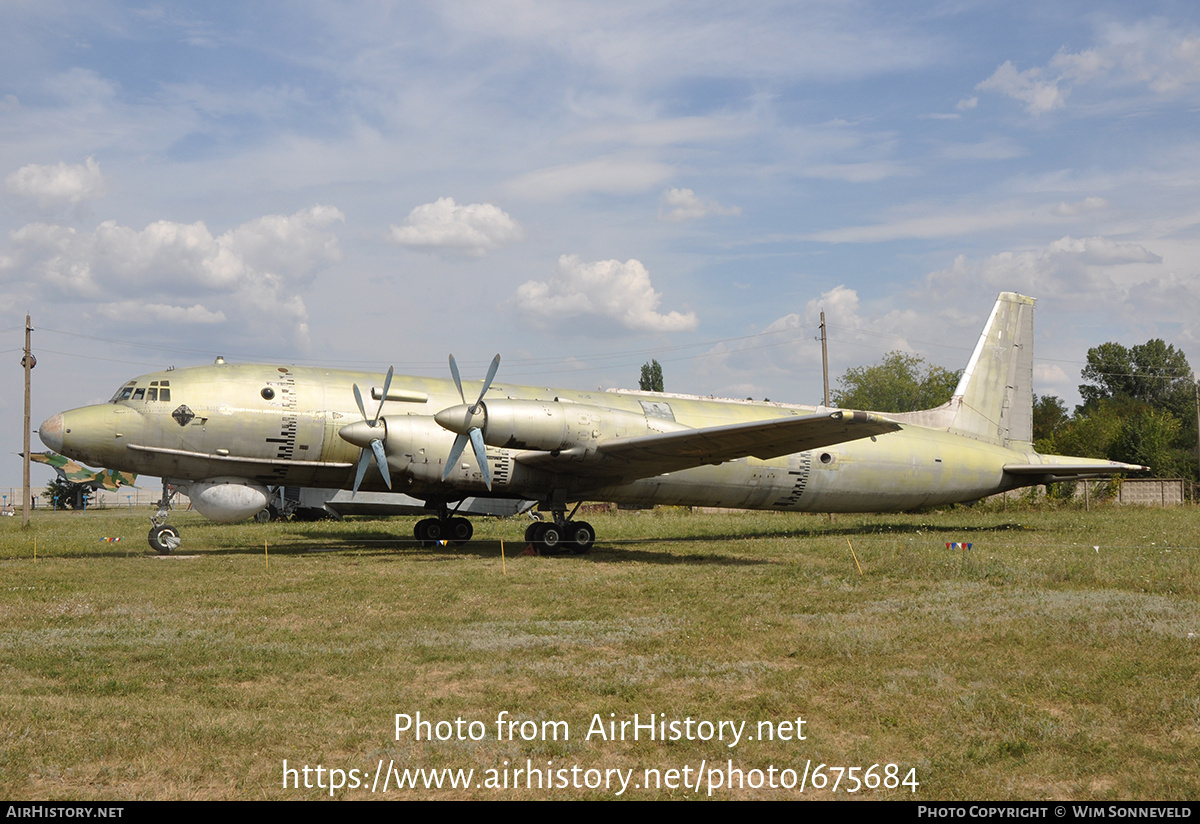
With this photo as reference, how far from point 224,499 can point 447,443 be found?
5.57 metres

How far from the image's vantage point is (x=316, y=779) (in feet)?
21.2

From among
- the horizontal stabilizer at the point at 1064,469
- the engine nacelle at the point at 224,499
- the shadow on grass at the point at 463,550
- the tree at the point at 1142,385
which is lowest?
the shadow on grass at the point at 463,550

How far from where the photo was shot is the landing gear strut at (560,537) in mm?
21703

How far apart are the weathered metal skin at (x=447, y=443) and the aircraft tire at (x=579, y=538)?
1066mm

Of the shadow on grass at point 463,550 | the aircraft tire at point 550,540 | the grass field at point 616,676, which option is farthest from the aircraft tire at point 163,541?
the aircraft tire at point 550,540

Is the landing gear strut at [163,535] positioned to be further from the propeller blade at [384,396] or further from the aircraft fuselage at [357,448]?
the propeller blade at [384,396]

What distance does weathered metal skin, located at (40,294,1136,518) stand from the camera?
2030 centimetres

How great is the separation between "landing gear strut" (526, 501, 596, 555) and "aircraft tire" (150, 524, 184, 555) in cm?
874

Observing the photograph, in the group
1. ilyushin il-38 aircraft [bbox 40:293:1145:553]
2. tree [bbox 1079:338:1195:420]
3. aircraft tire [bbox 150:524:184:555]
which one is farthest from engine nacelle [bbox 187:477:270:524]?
tree [bbox 1079:338:1195:420]

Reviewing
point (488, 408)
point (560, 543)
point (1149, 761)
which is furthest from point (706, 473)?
point (1149, 761)

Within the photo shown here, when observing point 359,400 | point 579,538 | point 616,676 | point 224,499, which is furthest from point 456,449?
point 616,676

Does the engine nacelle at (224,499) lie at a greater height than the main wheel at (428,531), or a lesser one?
greater

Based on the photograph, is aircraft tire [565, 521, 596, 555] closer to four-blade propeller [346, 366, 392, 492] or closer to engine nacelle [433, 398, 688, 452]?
engine nacelle [433, 398, 688, 452]

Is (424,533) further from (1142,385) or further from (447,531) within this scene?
(1142,385)
